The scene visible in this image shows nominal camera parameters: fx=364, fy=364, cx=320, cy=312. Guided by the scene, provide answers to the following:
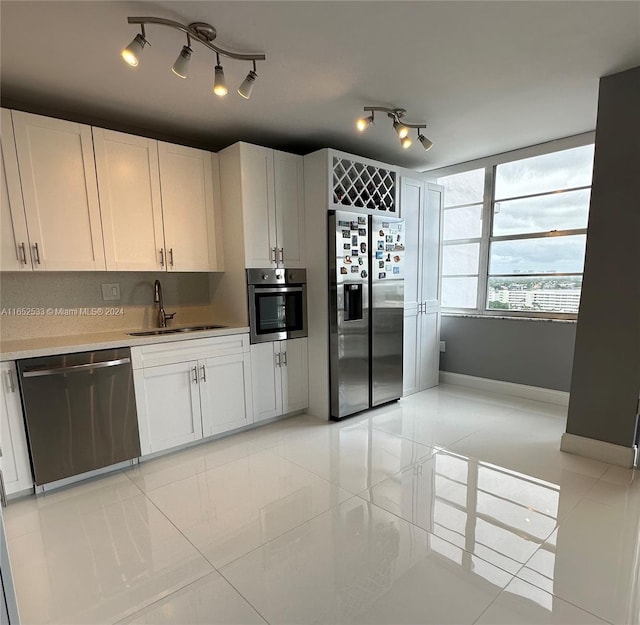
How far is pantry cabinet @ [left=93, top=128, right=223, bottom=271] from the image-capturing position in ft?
8.63

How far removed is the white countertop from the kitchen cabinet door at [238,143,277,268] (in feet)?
2.17

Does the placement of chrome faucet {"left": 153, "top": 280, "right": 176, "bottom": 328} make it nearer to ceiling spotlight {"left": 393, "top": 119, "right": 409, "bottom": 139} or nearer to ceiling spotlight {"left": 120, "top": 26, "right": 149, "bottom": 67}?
ceiling spotlight {"left": 120, "top": 26, "right": 149, "bottom": 67}

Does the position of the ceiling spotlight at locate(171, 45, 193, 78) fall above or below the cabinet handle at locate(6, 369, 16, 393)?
above

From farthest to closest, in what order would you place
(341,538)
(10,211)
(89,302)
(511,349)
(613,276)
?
(511,349), (89,302), (613,276), (10,211), (341,538)

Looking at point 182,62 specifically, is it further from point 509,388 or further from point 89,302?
point 509,388

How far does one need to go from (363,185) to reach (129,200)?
1.97 meters

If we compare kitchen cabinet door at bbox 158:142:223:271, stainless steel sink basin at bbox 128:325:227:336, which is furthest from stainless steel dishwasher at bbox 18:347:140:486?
kitchen cabinet door at bbox 158:142:223:271

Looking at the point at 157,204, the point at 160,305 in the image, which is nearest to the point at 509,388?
the point at 160,305

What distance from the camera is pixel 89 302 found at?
2.83 metres

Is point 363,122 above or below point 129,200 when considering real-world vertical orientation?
above

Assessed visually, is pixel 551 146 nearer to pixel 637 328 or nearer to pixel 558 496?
pixel 637 328

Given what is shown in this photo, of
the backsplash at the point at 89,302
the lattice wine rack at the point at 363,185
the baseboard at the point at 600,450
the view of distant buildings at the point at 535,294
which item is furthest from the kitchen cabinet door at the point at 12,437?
the view of distant buildings at the point at 535,294

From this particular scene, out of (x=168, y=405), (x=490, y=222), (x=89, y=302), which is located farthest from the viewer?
(x=490, y=222)

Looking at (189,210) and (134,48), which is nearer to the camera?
(134,48)
